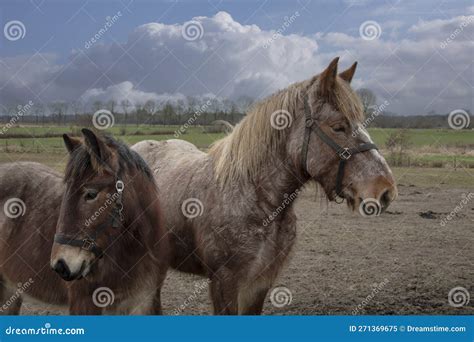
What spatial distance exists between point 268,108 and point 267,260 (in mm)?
1572

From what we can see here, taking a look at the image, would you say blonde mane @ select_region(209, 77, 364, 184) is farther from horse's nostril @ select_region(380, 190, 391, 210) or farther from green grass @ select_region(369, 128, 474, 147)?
green grass @ select_region(369, 128, 474, 147)

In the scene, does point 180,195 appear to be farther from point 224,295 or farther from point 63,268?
point 63,268

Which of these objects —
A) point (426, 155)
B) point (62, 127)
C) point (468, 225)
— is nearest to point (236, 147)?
point (62, 127)

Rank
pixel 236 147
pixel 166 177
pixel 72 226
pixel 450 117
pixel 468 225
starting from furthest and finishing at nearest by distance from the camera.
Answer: pixel 468 225
pixel 450 117
pixel 166 177
pixel 236 147
pixel 72 226

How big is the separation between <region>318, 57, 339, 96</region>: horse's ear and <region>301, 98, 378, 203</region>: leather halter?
21 cm

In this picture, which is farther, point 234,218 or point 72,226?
point 234,218

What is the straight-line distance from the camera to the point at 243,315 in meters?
5.41

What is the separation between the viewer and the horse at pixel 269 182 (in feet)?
15.2

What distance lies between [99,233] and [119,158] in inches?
28.4

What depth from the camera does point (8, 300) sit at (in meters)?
6.12

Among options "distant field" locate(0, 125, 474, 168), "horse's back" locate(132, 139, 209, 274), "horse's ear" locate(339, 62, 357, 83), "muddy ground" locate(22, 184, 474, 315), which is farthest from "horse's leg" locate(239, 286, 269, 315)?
"horse's ear" locate(339, 62, 357, 83)

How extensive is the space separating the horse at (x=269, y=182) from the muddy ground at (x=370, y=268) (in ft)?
2.13

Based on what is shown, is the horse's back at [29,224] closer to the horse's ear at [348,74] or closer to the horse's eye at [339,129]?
the horse's eye at [339,129]

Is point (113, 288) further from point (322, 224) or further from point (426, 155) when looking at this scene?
point (426, 155)
